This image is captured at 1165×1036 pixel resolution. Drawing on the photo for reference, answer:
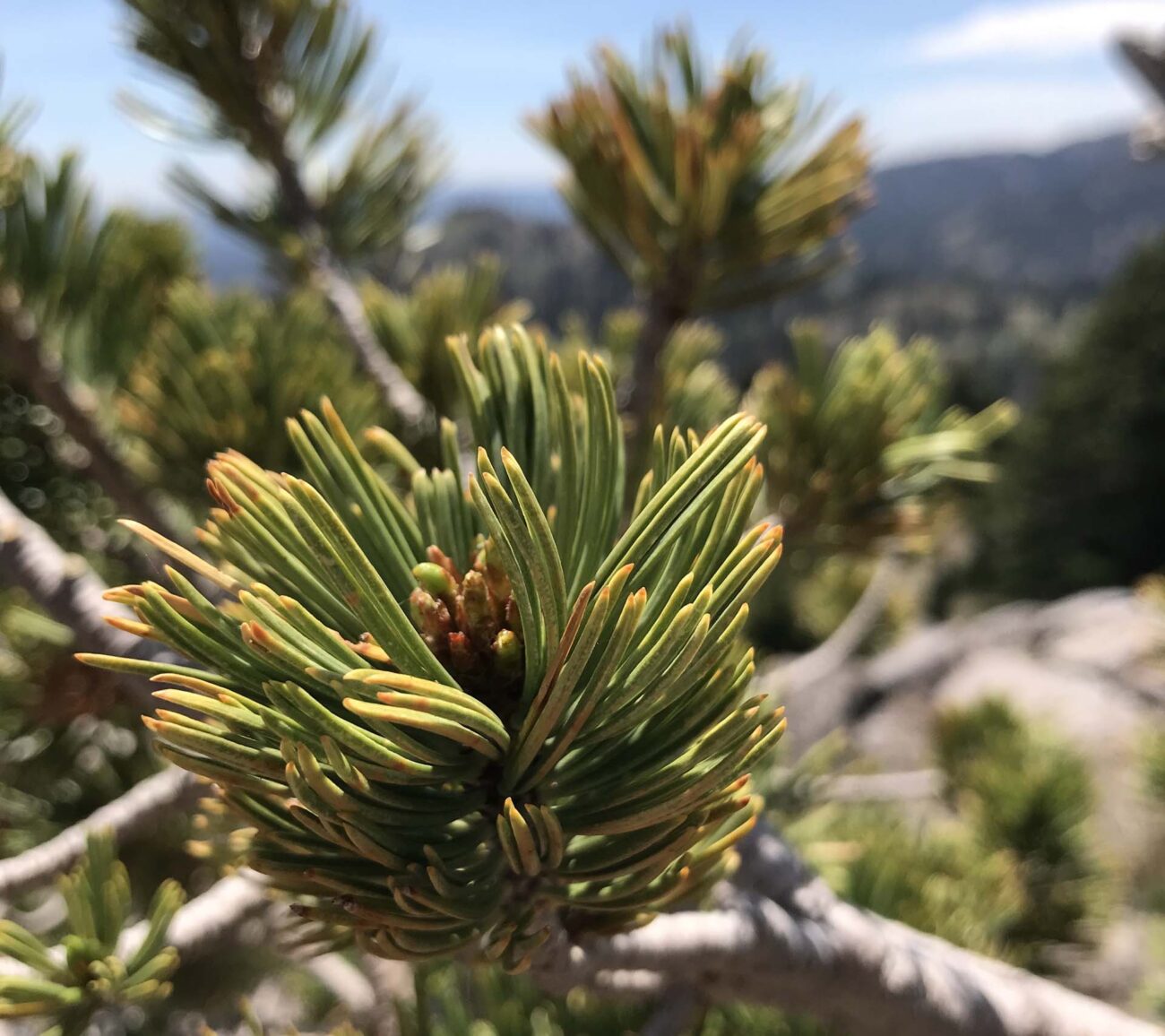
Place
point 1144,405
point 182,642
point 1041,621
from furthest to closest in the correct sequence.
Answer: point 1144,405, point 1041,621, point 182,642

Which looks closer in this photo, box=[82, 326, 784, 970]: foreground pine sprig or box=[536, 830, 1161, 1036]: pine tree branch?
box=[82, 326, 784, 970]: foreground pine sprig

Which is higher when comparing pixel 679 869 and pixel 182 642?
pixel 182 642

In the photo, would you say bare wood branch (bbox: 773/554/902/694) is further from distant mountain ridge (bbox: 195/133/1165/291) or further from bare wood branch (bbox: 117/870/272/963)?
distant mountain ridge (bbox: 195/133/1165/291)

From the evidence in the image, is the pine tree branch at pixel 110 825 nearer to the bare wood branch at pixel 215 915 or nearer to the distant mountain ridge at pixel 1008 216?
the bare wood branch at pixel 215 915

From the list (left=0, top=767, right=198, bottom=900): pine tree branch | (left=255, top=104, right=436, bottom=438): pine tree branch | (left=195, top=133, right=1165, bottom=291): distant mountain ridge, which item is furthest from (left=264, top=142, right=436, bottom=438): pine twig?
(left=195, top=133, right=1165, bottom=291): distant mountain ridge

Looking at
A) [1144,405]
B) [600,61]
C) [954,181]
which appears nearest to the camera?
[600,61]

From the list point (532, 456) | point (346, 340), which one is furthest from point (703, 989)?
point (346, 340)

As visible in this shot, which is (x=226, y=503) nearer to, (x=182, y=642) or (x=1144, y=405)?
(x=182, y=642)

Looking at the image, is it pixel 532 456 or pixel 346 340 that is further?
pixel 346 340
